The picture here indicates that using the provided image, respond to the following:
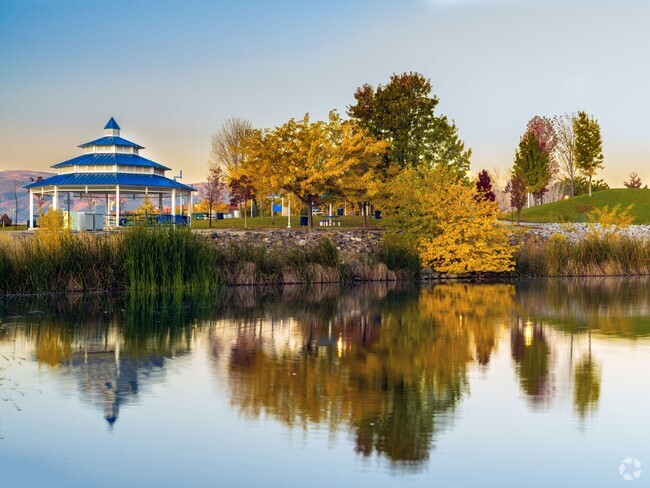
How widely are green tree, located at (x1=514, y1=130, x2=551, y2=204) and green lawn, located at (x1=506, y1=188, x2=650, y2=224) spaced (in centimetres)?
302

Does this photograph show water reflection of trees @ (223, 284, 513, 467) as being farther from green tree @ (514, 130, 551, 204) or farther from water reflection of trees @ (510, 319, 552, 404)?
green tree @ (514, 130, 551, 204)

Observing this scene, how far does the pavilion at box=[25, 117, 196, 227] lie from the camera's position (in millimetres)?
48031

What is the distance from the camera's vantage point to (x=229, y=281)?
2689cm

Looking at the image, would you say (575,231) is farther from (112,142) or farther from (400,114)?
(112,142)

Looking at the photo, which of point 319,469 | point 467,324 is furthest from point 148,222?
point 319,469

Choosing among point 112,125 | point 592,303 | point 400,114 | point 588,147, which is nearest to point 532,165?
point 588,147

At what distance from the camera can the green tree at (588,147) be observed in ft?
233

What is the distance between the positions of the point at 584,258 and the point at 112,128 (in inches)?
1307

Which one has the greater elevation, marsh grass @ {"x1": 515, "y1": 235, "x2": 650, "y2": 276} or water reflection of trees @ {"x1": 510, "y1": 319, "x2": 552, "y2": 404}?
marsh grass @ {"x1": 515, "y1": 235, "x2": 650, "y2": 276}

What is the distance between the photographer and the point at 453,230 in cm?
3120

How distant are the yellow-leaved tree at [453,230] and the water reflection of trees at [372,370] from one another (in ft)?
37.3

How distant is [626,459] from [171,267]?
1897 centimetres

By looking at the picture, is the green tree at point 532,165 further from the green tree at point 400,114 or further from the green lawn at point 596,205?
the green tree at point 400,114

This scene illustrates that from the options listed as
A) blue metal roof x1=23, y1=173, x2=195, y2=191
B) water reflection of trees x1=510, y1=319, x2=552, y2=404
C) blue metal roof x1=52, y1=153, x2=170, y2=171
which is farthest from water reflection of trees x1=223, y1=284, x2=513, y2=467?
blue metal roof x1=52, y1=153, x2=170, y2=171
